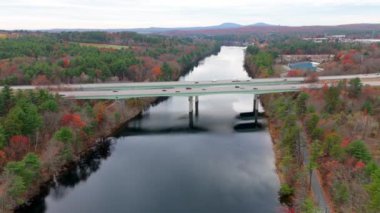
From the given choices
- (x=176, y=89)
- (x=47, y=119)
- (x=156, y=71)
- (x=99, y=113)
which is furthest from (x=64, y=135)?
(x=156, y=71)

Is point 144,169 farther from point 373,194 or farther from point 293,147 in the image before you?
point 373,194

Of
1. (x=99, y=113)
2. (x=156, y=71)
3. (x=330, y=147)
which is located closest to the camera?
(x=330, y=147)

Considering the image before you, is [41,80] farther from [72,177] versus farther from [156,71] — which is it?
[72,177]

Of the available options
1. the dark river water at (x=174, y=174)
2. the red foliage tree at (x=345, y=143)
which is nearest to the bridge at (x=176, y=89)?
the dark river water at (x=174, y=174)

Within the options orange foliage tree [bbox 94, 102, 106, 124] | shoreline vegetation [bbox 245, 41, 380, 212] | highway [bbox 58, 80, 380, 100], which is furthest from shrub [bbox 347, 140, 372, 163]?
orange foliage tree [bbox 94, 102, 106, 124]

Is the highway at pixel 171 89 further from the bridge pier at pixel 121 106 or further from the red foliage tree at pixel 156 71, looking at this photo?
the red foliage tree at pixel 156 71

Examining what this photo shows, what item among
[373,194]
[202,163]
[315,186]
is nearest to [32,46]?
[202,163]
